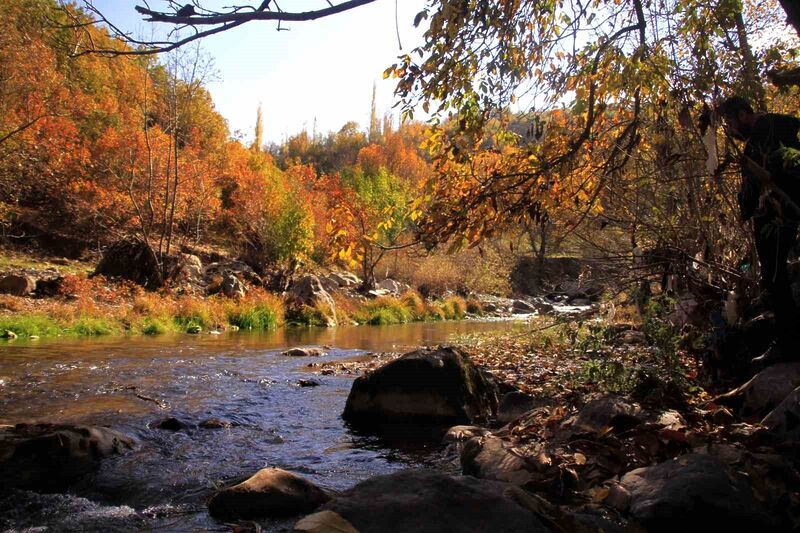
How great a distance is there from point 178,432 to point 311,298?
1978 centimetres

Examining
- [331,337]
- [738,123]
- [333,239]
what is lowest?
[331,337]

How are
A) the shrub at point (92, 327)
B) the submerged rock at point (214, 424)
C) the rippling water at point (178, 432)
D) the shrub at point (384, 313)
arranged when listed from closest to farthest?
1. the rippling water at point (178, 432)
2. the submerged rock at point (214, 424)
3. the shrub at point (92, 327)
4. the shrub at point (384, 313)

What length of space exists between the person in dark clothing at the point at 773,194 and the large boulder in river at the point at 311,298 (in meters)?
21.5

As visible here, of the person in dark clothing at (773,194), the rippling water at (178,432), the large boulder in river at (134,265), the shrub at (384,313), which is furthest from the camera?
the shrub at (384,313)

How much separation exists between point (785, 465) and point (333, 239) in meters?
4.07

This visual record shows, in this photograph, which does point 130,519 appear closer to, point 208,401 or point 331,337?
point 208,401

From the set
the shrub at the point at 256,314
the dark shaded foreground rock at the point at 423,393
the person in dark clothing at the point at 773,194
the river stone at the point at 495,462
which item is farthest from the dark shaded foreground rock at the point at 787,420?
the shrub at the point at 256,314

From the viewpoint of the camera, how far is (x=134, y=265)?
25938 mm

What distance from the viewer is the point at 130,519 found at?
4215mm

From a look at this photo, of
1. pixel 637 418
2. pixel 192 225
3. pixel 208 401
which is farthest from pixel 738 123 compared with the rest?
pixel 192 225

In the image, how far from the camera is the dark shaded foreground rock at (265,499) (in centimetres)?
413

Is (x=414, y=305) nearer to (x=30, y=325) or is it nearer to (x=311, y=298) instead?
(x=311, y=298)

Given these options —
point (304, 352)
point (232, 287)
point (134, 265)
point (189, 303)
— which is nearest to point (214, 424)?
point (304, 352)

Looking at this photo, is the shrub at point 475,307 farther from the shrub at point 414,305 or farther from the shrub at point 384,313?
the shrub at point 384,313
